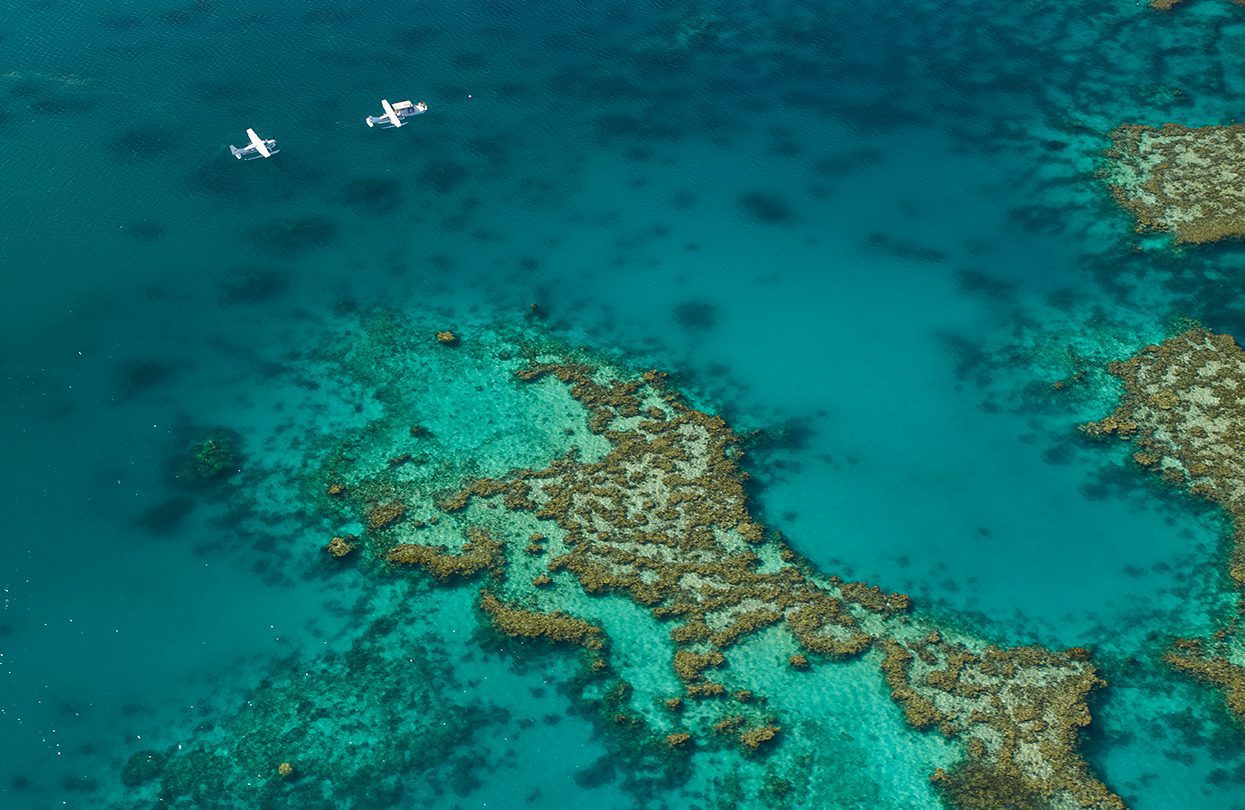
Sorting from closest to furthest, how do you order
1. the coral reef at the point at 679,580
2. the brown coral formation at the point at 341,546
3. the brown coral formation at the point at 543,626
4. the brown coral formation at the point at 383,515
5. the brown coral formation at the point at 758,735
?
the brown coral formation at the point at 758,735, the coral reef at the point at 679,580, the brown coral formation at the point at 543,626, the brown coral formation at the point at 341,546, the brown coral formation at the point at 383,515

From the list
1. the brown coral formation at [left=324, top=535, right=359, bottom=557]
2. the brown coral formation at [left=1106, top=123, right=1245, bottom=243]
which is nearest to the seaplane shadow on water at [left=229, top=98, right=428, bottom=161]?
the brown coral formation at [left=324, top=535, right=359, bottom=557]

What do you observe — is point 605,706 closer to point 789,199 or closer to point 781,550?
point 781,550

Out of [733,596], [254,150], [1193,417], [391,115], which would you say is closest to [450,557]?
[733,596]

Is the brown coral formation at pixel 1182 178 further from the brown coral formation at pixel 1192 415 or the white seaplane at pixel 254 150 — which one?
the white seaplane at pixel 254 150

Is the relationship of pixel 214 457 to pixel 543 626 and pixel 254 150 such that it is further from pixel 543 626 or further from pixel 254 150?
pixel 254 150

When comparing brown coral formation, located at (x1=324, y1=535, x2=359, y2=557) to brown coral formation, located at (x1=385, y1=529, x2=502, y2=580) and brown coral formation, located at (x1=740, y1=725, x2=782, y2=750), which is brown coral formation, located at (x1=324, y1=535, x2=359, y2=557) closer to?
brown coral formation, located at (x1=385, y1=529, x2=502, y2=580)

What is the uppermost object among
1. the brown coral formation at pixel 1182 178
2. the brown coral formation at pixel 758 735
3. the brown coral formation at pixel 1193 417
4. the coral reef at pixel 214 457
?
the brown coral formation at pixel 1182 178

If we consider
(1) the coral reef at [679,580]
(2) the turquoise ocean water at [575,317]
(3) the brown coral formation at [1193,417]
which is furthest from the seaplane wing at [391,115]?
(3) the brown coral formation at [1193,417]
